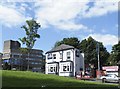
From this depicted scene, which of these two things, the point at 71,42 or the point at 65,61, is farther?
the point at 71,42

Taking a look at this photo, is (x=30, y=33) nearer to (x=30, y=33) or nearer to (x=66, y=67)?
(x=30, y=33)

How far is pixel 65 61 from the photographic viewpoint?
6494cm

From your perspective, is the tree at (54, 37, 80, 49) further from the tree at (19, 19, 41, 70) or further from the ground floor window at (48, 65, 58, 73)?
the tree at (19, 19, 41, 70)

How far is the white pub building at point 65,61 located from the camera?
63.8 m

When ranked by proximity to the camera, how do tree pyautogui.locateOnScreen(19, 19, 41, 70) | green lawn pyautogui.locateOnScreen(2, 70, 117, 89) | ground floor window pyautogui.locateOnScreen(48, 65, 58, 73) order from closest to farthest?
green lawn pyautogui.locateOnScreen(2, 70, 117, 89) < tree pyautogui.locateOnScreen(19, 19, 41, 70) < ground floor window pyautogui.locateOnScreen(48, 65, 58, 73)

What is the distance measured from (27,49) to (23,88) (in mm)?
43484

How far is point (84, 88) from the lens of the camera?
1944 cm

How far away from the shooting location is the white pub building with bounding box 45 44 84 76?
6375 centimetres

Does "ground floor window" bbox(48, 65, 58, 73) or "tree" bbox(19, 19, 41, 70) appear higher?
"tree" bbox(19, 19, 41, 70)

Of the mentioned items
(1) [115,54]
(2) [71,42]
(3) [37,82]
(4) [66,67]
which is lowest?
(3) [37,82]

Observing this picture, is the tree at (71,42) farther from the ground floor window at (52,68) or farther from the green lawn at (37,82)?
the green lawn at (37,82)

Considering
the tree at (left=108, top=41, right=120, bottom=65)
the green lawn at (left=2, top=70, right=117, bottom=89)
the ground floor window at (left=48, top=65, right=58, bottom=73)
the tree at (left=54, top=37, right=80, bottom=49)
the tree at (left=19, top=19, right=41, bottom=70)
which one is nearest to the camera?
A: the green lawn at (left=2, top=70, right=117, bottom=89)

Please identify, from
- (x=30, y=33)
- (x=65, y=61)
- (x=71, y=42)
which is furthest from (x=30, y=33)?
(x=71, y=42)

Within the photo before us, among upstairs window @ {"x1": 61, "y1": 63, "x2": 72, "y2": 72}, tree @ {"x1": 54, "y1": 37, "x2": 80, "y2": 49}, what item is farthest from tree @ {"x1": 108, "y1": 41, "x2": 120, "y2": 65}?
tree @ {"x1": 54, "y1": 37, "x2": 80, "y2": 49}
